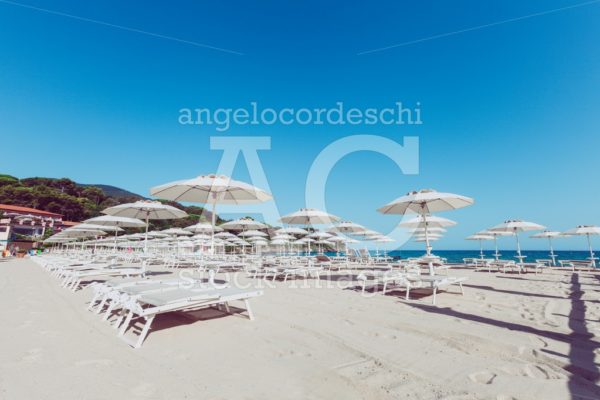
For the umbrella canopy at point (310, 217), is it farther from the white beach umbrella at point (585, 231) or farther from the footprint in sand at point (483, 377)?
the white beach umbrella at point (585, 231)

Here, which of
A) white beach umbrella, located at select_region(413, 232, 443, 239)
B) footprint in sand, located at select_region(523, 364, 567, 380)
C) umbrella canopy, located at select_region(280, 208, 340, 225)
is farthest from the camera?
white beach umbrella, located at select_region(413, 232, 443, 239)

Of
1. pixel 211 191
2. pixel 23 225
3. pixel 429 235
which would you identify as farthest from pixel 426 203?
pixel 23 225

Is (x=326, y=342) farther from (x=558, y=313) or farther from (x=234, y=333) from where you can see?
(x=558, y=313)

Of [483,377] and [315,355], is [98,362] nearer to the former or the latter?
[315,355]

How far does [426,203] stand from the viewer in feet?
22.4

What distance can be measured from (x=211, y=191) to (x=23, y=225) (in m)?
46.7

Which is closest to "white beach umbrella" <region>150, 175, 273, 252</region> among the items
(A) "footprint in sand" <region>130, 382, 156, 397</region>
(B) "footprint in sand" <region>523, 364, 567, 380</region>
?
(A) "footprint in sand" <region>130, 382, 156, 397</region>

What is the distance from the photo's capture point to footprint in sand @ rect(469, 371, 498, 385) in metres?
2.08

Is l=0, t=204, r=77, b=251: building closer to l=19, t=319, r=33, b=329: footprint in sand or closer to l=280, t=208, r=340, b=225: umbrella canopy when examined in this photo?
l=280, t=208, r=340, b=225: umbrella canopy

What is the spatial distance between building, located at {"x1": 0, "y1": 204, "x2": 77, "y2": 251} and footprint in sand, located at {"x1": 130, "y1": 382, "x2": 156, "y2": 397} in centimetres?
4185

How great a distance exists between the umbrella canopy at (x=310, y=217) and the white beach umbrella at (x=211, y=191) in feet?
6.79

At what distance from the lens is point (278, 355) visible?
8.54 feet

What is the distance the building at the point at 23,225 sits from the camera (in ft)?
107

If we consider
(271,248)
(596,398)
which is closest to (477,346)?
(596,398)
